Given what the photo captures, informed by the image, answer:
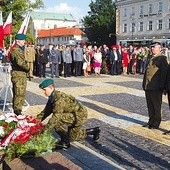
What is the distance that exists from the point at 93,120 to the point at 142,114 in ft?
4.69

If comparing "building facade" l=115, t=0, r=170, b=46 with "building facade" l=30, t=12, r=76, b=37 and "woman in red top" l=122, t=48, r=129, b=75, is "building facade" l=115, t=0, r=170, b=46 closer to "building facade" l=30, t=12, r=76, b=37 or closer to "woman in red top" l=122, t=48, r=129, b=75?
"woman in red top" l=122, t=48, r=129, b=75

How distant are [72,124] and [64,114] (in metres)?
0.28

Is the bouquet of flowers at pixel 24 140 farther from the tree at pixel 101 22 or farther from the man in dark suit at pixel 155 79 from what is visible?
the tree at pixel 101 22

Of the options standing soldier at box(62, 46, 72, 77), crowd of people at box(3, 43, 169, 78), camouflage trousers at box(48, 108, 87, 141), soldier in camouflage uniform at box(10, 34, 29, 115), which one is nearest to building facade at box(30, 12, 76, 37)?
crowd of people at box(3, 43, 169, 78)

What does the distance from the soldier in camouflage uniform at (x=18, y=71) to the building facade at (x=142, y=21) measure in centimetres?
6090

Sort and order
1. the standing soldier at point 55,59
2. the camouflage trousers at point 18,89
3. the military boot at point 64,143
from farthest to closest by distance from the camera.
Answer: the standing soldier at point 55,59
the camouflage trousers at point 18,89
the military boot at point 64,143

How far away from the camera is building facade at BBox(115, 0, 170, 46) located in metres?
70.1

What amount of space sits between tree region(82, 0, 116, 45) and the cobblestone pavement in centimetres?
6779

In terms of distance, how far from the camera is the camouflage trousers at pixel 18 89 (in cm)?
752

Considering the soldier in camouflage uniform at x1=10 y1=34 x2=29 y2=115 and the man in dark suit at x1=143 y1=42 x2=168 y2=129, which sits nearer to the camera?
the man in dark suit at x1=143 y1=42 x2=168 y2=129

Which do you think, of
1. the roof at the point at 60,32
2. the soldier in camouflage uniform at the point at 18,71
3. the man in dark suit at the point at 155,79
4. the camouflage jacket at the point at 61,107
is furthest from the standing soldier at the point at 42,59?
the roof at the point at 60,32

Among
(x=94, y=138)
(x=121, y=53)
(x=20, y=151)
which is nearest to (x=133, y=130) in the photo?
(x=94, y=138)

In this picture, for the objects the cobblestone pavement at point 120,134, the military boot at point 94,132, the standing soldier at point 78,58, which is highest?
the standing soldier at point 78,58

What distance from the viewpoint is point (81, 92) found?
497 inches
